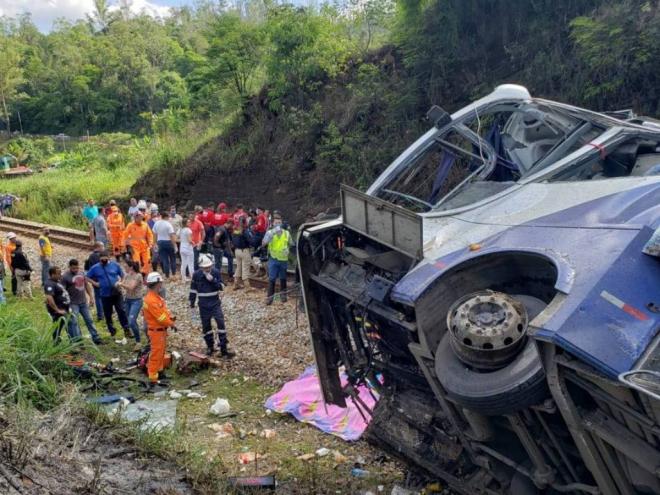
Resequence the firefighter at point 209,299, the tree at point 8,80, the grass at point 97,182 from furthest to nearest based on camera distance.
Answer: the tree at point 8,80 → the grass at point 97,182 → the firefighter at point 209,299

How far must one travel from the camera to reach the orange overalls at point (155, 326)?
7.84 metres

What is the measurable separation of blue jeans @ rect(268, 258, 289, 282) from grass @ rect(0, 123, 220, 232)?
1024 centimetres

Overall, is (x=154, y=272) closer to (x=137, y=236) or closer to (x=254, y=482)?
(x=137, y=236)

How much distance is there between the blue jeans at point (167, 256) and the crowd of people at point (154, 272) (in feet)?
0.07

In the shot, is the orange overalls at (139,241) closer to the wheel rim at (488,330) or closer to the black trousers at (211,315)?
the black trousers at (211,315)

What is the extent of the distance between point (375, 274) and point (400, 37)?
11.0 meters

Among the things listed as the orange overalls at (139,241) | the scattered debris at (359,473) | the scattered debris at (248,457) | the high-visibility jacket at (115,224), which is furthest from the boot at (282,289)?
the scattered debris at (359,473)

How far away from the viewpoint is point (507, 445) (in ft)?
13.4

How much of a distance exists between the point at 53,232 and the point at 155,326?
1193cm

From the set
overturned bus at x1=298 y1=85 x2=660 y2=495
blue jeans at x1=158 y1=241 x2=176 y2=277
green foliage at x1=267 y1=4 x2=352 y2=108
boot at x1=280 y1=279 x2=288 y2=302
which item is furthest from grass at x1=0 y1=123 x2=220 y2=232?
overturned bus at x1=298 y1=85 x2=660 y2=495

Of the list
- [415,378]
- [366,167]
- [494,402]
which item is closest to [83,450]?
[415,378]

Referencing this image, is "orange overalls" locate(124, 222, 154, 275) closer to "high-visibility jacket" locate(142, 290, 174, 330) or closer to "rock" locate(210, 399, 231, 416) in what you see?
"high-visibility jacket" locate(142, 290, 174, 330)

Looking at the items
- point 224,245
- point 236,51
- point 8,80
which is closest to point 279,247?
point 224,245

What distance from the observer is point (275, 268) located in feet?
33.9
